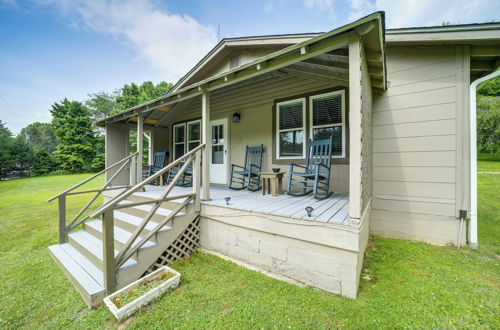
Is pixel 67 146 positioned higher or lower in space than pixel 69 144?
lower

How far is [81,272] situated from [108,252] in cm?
74

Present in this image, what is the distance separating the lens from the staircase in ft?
6.47

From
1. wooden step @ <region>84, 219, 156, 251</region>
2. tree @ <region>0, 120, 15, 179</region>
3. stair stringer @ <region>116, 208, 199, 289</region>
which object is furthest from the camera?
tree @ <region>0, 120, 15, 179</region>

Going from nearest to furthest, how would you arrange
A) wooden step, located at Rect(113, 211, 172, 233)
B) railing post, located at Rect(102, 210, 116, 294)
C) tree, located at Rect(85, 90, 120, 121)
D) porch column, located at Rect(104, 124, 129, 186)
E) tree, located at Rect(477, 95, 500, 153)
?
railing post, located at Rect(102, 210, 116, 294), wooden step, located at Rect(113, 211, 172, 233), porch column, located at Rect(104, 124, 129, 186), tree, located at Rect(477, 95, 500, 153), tree, located at Rect(85, 90, 120, 121)

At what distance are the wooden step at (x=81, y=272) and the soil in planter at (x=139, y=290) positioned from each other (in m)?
0.24

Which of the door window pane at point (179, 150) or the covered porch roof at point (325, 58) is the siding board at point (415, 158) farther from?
the door window pane at point (179, 150)

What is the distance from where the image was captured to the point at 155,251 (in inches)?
97.6

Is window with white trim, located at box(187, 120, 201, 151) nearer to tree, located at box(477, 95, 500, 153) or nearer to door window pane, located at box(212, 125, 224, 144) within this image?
door window pane, located at box(212, 125, 224, 144)

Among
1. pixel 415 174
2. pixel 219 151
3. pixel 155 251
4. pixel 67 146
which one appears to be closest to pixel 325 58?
pixel 415 174

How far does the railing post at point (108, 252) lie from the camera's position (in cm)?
191

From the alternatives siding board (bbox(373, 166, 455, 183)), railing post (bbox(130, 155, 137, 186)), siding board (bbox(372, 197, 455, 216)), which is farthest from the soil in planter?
siding board (bbox(373, 166, 455, 183))

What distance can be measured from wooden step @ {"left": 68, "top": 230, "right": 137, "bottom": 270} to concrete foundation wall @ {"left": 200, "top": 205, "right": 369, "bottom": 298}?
1153 millimetres

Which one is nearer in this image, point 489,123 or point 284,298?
point 284,298

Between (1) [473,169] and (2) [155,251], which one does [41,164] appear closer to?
(2) [155,251]
